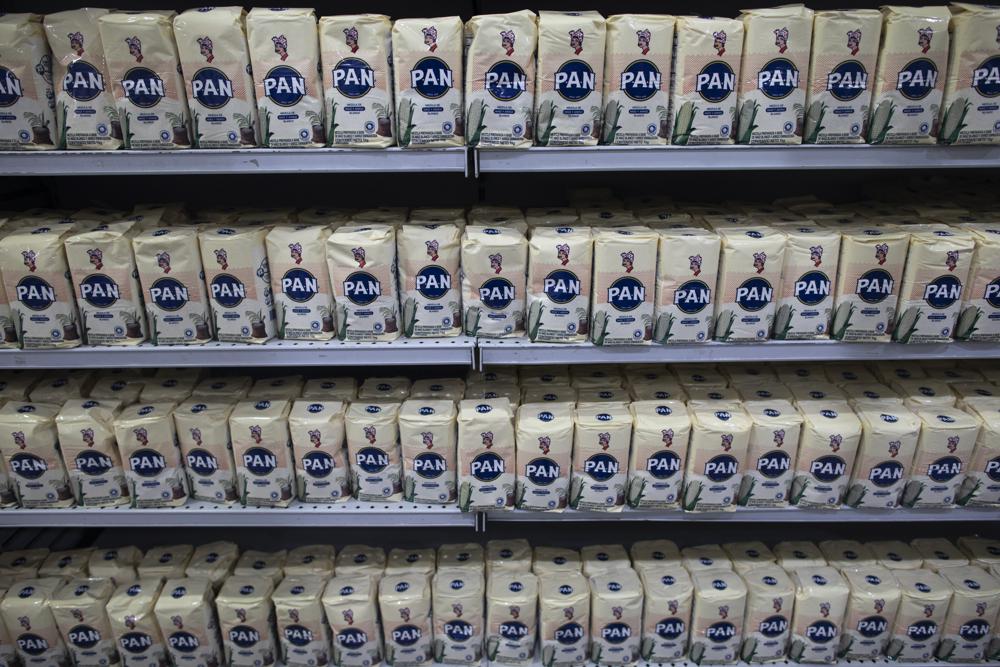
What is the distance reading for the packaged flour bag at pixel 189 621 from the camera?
1.78m

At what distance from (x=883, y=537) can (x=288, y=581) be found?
1959 millimetres

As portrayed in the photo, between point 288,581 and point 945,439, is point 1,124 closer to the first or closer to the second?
point 288,581

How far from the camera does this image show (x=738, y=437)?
5.57 ft

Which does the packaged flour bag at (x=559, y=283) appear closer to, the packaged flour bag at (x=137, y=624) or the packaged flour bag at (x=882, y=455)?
the packaged flour bag at (x=882, y=455)

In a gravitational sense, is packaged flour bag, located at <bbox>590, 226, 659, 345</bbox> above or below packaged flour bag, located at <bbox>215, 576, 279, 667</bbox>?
above

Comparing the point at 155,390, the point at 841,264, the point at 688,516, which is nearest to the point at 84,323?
the point at 155,390

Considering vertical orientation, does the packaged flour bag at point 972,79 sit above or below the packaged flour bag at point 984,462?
above

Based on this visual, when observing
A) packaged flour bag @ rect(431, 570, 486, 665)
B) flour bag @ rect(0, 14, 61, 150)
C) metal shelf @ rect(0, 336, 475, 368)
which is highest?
flour bag @ rect(0, 14, 61, 150)

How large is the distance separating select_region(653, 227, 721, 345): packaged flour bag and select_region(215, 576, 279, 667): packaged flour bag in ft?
4.14

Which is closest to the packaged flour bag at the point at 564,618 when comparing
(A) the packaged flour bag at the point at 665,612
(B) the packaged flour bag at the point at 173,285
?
(A) the packaged flour bag at the point at 665,612

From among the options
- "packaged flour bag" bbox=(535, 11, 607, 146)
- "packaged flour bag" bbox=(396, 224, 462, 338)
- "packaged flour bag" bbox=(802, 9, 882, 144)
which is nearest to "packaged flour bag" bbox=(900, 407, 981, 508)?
"packaged flour bag" bbox=(802, 9, 882, 144)

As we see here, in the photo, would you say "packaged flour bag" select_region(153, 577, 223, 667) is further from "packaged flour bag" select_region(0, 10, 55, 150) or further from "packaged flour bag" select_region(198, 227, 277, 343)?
"packaged flour bag" select_region(0, 10, 55, 150)

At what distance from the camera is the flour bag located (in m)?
1.50

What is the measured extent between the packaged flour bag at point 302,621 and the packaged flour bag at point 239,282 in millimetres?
693
